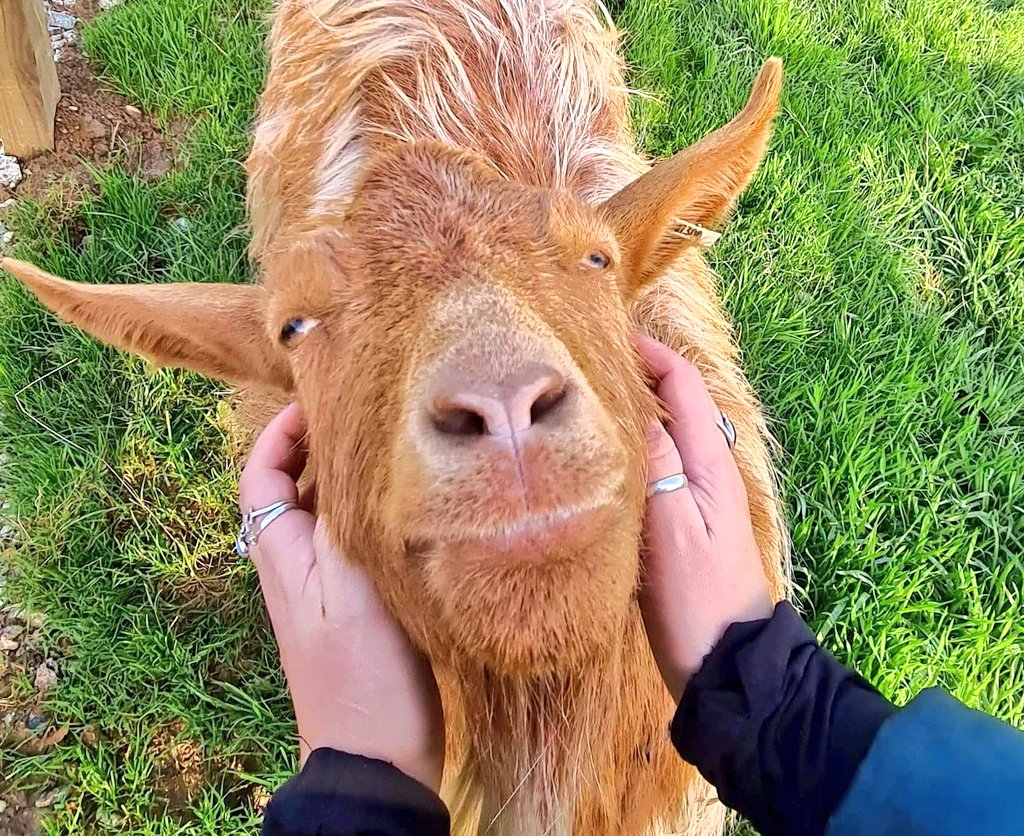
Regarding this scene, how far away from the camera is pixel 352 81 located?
3139mm

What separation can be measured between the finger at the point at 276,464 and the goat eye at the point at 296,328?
0.87 feet

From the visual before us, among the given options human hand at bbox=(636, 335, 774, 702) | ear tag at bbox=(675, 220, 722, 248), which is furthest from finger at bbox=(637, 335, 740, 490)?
ear tag at bbox=(675, 220, 722, 248)

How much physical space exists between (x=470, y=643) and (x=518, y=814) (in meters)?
0.78

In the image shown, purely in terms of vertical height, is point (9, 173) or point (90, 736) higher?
point (9, 173)

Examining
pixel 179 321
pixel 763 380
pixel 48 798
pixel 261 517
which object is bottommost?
pixel 48 798

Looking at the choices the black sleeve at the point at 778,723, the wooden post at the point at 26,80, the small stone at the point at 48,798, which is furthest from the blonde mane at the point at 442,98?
the small stone at the point at 48,798

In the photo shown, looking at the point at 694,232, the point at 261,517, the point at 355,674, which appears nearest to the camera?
the point at 355,674

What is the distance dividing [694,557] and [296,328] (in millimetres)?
939

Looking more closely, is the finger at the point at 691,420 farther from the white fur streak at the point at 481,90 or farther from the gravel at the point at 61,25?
the gravel at the point at 61,25

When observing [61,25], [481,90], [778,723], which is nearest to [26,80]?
[61,25]

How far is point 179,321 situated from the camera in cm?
204

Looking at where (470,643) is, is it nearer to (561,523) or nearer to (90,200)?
(561,523)

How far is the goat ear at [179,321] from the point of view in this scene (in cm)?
200

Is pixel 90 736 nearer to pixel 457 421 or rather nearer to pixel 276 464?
pixel 276 464
